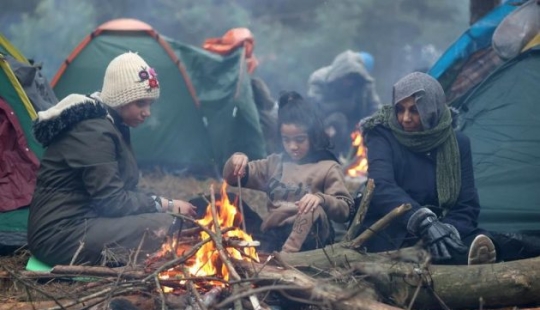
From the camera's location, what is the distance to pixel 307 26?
63.0 feet

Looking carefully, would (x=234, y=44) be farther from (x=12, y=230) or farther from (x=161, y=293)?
(x=161, y=293)

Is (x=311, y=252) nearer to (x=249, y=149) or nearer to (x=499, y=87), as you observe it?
(x=499, y=87)

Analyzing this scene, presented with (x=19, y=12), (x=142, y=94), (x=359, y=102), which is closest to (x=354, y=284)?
(x=142, y=94)

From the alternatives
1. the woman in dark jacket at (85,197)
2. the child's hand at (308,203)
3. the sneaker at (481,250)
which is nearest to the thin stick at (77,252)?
the woman in dark jacket at (85,197)

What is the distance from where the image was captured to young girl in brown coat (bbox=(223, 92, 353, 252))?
17.5 ft

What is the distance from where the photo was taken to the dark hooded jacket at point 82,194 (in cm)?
496

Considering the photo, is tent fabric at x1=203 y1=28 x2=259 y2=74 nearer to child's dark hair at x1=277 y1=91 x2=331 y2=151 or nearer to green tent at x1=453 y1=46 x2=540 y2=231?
green tent at x1=453 y1=46 x2=540 y2=231

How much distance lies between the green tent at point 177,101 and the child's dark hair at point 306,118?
3.71 m

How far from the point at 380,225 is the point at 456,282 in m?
0.58

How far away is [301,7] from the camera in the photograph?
63.7 ft

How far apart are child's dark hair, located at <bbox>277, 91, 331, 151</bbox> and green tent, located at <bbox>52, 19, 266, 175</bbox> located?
12.2 feet

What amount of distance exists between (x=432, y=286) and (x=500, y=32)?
332 cm

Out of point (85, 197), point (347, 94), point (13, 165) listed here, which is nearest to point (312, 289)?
point (85, 197)

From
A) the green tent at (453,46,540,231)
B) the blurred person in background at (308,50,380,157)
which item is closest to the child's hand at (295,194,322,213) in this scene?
the green tent at (453,46,540,231)
